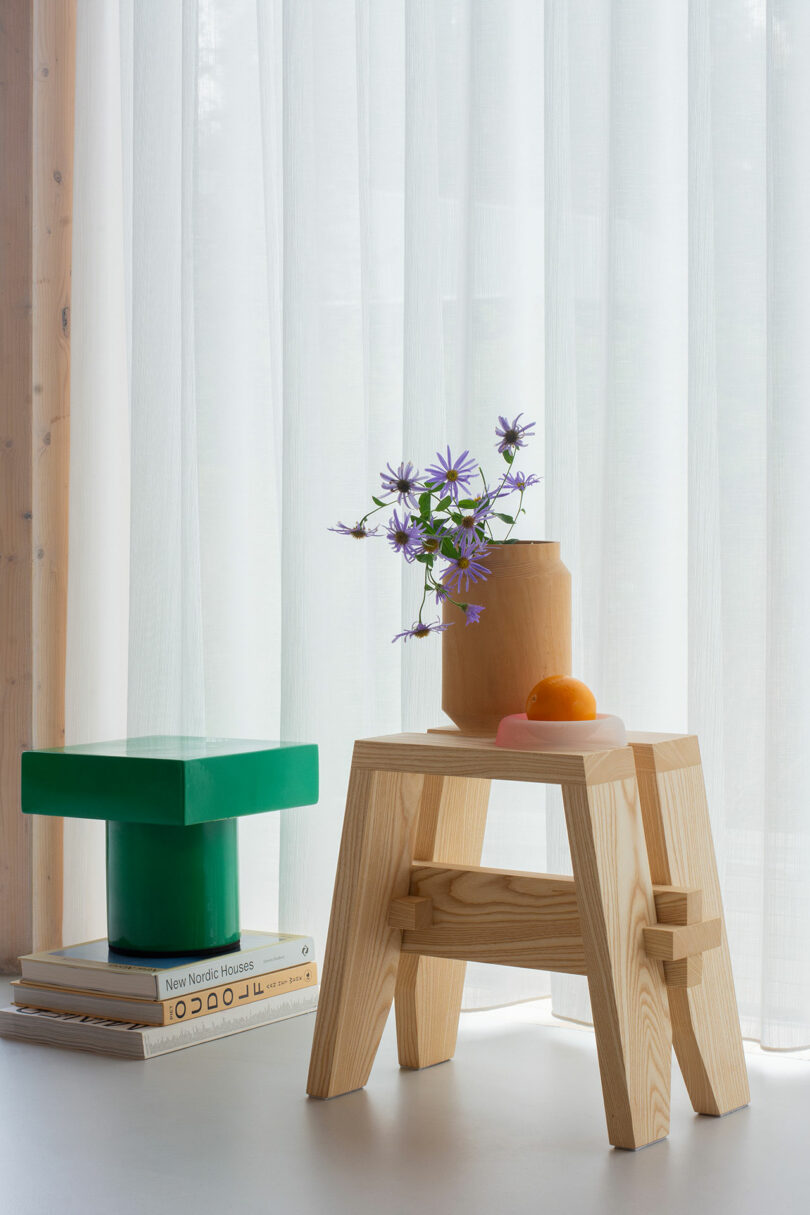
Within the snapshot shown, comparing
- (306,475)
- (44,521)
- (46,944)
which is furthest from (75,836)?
(306,475)

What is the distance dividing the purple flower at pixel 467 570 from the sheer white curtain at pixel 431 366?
10.0 inches

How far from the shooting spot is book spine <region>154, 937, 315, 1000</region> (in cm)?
131

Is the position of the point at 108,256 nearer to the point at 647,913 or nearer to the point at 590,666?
the point at 590,666

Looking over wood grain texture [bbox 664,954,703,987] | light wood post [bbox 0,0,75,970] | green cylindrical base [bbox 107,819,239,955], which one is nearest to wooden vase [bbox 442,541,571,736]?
wood grain texture [bbox 664,954,703,987]

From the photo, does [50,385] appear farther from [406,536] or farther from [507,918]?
[507,918]

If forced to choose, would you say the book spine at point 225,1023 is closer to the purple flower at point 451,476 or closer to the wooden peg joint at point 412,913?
the wooden peg joint at point 412,913

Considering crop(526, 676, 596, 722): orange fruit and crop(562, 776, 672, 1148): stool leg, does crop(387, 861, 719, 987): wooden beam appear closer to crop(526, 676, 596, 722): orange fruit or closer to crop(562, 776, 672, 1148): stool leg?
crop(562, 776, 672, 1148): stool leg

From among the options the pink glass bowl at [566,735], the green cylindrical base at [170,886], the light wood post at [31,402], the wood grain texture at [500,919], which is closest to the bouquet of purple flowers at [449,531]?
the pink glass bowl at [566,735]

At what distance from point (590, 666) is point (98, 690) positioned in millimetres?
651

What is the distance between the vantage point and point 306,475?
4.94 ft

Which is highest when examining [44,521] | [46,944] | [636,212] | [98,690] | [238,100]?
[238,100]

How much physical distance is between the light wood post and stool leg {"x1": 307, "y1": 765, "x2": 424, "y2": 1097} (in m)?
0.65

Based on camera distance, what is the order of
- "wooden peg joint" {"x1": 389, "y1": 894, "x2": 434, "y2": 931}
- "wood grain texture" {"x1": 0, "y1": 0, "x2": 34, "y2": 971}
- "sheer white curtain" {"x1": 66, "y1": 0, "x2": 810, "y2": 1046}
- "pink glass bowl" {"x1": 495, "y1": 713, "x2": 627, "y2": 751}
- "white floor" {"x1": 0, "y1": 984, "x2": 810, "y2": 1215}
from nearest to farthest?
"white floor" {"x1": 0, "y1": 984, "x2": 810, "y2": 1215} → "pink glass bowl" {"x1": 495, "y1": 713, "x2": 627, "y2": 751} → "wooden peg joint" {"x1": 389, "y1": 894, "x2": 434, "y2": 931} → "sheer white curtain" {"x1": 66, "y1": 0, "x2": 810, "y2": 1046} → "wood grain texture" {"x1": 0, "y1": 0, "x2": 34, "y2": 971}

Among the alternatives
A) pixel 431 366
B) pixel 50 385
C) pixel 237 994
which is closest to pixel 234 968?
pixel 237 994
